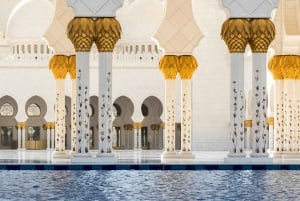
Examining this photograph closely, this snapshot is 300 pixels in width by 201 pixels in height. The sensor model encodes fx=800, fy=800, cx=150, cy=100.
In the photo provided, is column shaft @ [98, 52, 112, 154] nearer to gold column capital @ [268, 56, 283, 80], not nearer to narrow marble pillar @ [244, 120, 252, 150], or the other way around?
gold column capital @ [268, 56, 283, 80]

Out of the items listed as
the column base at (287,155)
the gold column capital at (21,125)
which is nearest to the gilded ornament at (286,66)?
the column base at (287,155)

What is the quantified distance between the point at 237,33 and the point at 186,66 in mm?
3118

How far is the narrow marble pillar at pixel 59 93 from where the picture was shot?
1598cm

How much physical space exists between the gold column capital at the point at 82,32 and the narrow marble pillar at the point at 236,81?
2169 mm

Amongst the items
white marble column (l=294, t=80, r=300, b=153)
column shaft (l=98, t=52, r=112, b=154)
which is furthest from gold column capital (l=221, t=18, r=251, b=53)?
white marble column (l=294, t=80, r=300, b=153)

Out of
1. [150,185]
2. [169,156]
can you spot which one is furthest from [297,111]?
[150,185]

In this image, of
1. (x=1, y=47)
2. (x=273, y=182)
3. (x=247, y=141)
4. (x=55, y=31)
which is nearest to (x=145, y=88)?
(x=247, y=141)

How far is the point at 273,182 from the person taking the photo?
32.9 feet

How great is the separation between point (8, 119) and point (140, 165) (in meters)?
13.9

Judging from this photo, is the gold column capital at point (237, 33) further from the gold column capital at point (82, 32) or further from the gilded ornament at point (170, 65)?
the gilded ornament at point (170, 65)

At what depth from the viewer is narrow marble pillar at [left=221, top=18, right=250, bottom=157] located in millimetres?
12906

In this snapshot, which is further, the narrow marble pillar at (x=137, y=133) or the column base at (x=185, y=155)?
the narrow marble pillar at (x=137, y=133)

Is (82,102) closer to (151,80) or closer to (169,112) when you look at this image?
(169,112)

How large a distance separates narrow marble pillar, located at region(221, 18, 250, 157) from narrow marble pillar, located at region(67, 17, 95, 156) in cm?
223
